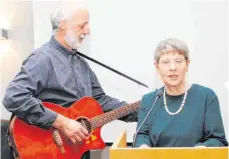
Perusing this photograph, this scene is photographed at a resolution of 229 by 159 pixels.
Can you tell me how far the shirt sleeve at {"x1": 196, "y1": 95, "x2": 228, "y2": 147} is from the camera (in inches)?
60.9

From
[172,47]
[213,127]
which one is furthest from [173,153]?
[172,47]

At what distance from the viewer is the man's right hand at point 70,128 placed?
→ 1.98m

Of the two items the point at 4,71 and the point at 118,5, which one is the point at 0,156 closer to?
the point at 4,71

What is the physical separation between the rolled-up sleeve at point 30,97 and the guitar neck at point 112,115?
264 mm

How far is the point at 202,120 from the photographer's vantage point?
158 cm

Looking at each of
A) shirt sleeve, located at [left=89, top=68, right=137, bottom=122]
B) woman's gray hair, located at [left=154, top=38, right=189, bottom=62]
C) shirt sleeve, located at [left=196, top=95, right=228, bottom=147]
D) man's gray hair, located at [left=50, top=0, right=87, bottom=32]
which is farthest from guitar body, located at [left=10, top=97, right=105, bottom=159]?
shirt sleeve, located at [left=196, top=95, right=228, bottom=147]

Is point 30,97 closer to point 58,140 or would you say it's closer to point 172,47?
point 58,140

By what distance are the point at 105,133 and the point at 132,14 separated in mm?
800

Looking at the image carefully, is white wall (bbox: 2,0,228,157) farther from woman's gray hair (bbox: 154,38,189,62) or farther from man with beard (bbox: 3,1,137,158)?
woman's gray hair (bbox: 154,38,189,62)

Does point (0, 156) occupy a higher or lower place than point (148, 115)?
lower

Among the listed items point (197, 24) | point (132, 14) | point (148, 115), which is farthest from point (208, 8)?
point (148, 115)

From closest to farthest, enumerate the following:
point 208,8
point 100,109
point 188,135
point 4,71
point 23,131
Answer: point 188,135 < point 23,131 < point 100,109 < point 208,8 < point 4,71

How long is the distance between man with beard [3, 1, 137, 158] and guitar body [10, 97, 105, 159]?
45 mm

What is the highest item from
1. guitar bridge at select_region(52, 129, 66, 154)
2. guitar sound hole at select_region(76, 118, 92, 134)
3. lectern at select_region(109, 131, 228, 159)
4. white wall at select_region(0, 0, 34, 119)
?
white wall at select_region(0, 0, 34, 119)
